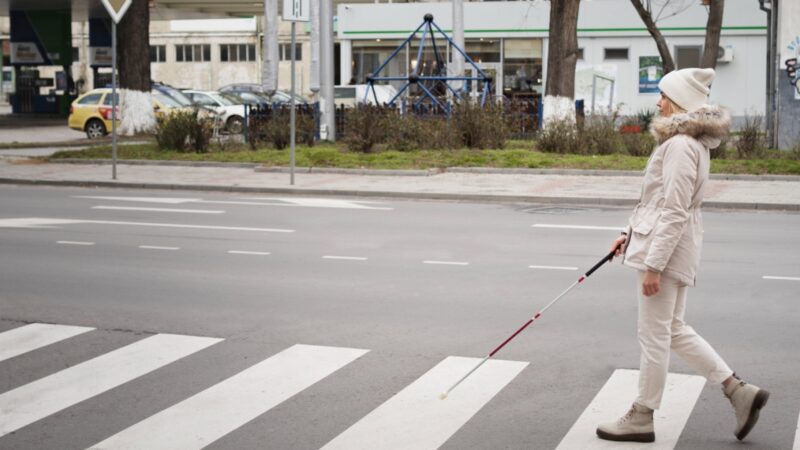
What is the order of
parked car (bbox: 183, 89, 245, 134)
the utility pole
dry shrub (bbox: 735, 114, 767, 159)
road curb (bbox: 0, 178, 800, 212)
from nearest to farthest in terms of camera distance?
road curb (bbox: 0, 178, 800, 212)
dry shrub (bbox: 735, 114, 767, 159)
the utility pole
parked car (bbox: 183, 89, 245, 134)

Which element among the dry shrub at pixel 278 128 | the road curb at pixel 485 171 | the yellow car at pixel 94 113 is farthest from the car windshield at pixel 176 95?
the road curb at pixel 485 171

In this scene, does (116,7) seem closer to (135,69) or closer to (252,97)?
(135,69)

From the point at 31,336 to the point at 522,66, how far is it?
35.8 m

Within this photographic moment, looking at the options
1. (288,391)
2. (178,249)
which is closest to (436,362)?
(288,391)

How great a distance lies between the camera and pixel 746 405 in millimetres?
6223

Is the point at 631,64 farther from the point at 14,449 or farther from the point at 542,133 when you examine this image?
the point at 14,449

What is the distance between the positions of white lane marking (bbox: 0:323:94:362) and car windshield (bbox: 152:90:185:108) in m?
28.8

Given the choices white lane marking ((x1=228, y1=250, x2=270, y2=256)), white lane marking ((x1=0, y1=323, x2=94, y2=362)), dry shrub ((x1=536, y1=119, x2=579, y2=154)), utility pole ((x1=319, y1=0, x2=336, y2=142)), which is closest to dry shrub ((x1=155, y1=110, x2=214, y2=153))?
utility pole ((x1=319, y1=0, x2=336, y2=142))

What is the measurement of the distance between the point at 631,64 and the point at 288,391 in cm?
3569

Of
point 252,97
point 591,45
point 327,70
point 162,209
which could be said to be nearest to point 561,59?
point 327,70

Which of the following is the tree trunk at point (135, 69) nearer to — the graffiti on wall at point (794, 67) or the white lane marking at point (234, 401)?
the graffiti on wall at point (794, 67)

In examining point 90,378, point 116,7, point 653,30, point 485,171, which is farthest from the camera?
point 653,30

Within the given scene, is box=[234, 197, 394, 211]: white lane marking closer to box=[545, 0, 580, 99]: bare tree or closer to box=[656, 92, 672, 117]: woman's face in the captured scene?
box=[545, 0, 580, 99]: bare tree

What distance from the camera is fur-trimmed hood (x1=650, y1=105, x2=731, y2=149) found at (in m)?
6.12
